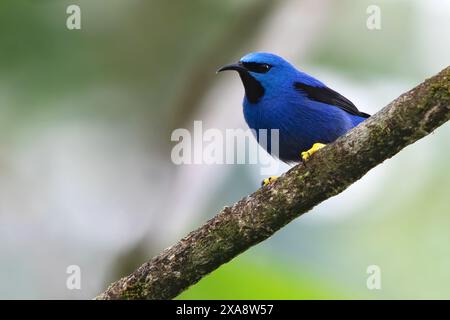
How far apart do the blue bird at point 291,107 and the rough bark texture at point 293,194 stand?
1504mm

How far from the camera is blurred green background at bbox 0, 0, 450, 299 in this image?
6.55 metres

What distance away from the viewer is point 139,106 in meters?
7.27

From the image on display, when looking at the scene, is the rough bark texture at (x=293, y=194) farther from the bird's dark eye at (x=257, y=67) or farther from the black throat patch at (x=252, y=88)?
the bird's dark eye at (x=257, y=67)

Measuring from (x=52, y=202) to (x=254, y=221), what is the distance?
400 cm

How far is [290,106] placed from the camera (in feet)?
18.6

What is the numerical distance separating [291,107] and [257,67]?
1.47 ft

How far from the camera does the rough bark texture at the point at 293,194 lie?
12.0 ft
